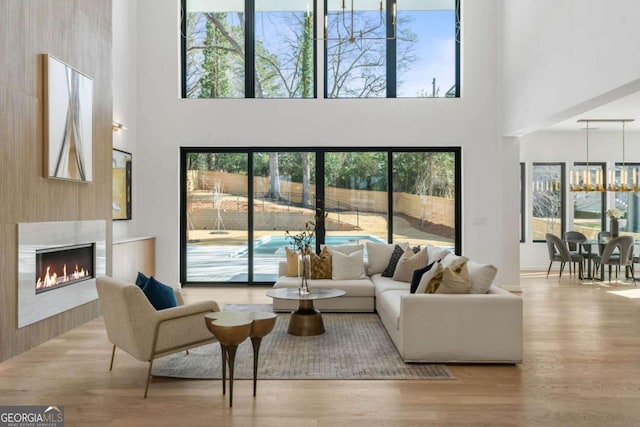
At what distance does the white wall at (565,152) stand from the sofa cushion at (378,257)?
16.8ft

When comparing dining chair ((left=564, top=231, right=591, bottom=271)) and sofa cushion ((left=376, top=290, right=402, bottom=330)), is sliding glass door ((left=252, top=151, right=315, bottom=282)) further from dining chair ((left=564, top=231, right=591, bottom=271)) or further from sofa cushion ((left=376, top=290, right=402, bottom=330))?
dining chair ((left=564, top=231, right=591, bottom=271))

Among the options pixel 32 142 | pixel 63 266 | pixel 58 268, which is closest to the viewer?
pixel 32 142

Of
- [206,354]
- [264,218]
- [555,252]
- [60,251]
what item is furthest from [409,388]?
[555,252]

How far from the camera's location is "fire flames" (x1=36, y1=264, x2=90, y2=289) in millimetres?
5336

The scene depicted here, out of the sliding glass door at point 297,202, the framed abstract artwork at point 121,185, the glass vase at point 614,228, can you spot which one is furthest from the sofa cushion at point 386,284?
the glass vase at point 614,228

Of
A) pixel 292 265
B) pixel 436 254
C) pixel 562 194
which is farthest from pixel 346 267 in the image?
pixel 562 194

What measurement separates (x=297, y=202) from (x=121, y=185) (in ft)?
9.21

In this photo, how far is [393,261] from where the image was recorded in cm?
718

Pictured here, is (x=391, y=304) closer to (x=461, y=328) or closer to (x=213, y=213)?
(x=461, y=328)

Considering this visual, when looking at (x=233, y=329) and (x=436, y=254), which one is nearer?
(x=233, y=329)

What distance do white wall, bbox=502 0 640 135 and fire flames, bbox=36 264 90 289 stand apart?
5.91 metres

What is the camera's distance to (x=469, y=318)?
4.52 m

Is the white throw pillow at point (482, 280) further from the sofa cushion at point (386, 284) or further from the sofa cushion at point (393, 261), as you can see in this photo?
the sofa cushion at point (393, 261)

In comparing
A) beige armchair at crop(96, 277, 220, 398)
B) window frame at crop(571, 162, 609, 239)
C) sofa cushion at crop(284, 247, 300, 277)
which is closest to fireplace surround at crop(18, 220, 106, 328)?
beige armchair at crop(96, 277, 220, 398)
